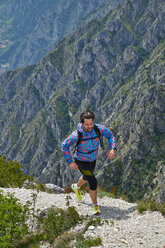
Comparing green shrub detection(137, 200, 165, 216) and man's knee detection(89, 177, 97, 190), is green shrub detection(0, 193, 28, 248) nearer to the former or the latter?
man's knee detection(89, 177, 97, 190)

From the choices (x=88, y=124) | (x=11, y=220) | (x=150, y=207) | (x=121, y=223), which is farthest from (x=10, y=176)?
(x=150, y=207)

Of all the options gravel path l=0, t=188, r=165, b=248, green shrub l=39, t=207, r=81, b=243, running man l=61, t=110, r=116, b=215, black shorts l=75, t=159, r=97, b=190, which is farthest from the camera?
black shorts l=75, t=159, r=97, b=190

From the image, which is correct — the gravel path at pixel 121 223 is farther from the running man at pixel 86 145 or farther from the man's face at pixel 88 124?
the man's face at pixel 88 124

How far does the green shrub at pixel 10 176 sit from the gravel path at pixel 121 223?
7.99 feet

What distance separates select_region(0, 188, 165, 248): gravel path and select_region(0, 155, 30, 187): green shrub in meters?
2.44

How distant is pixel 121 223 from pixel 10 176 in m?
8.12

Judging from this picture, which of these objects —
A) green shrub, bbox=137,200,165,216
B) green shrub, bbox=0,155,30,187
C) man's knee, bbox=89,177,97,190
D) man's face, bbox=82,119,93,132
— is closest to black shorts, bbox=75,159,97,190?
man's knee, bbox=89,177,97,190

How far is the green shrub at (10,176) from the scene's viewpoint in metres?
12.9

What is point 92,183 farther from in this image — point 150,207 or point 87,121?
point 87,121

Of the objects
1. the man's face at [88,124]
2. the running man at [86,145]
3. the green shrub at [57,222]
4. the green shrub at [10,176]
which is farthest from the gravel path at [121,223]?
the man's face at [88,124]

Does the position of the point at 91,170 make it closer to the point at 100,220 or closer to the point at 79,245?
the point at 100,220

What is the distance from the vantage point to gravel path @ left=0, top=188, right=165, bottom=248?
632 centimetres

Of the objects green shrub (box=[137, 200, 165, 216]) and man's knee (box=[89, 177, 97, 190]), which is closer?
green shrub (box=[137, 200, 165, 216])

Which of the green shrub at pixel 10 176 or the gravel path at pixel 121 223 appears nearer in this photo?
the gravel path at pixel 121 223
